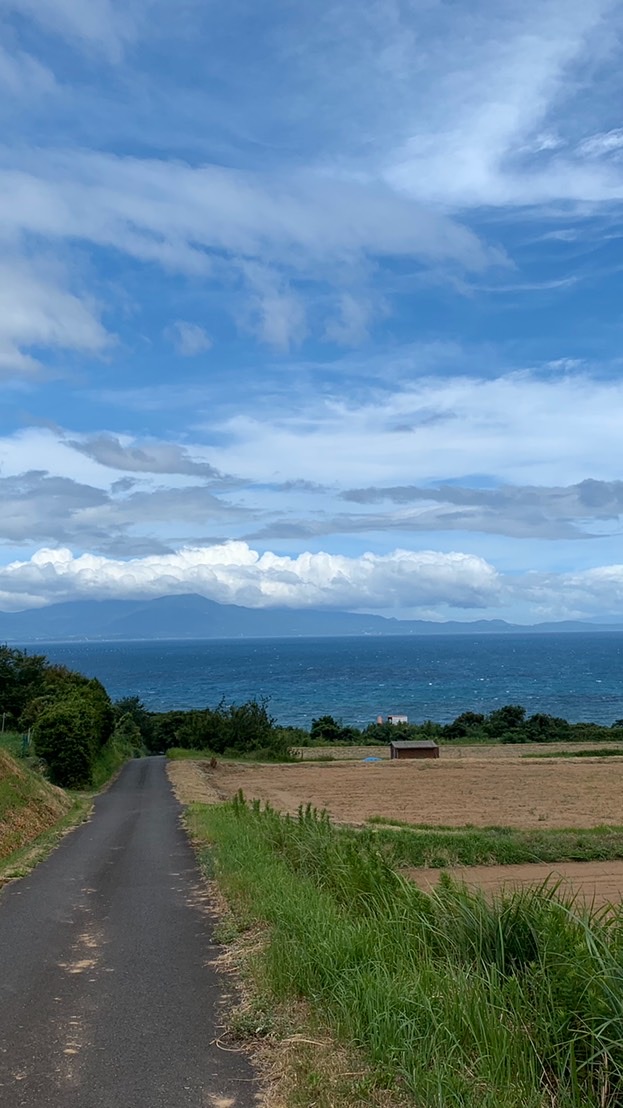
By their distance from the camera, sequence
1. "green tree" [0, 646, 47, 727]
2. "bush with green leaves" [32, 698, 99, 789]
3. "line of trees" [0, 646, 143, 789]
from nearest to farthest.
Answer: "bush with green leaves" [32, 698, 99, 789]
"line of trees" [0, 646, 143, 789]
"green tree" [0, 646, 47, 727]

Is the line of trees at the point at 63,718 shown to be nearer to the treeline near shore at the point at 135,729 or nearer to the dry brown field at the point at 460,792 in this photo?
the treeline near shore at the point at 135,729

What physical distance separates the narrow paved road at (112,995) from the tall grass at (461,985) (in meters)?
0.74

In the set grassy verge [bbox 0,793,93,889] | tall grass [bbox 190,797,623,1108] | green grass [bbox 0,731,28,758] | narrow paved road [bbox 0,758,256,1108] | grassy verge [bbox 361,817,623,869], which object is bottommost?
grassy verge [bbox 361,817,623,869]

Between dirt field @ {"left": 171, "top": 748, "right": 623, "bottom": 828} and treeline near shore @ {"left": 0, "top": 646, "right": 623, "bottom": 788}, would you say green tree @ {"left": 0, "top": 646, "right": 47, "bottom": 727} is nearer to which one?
treeline near shore @ {"left": 0, "top": 646, "right": 623, "bottom": 788}

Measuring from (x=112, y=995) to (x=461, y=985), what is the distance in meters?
3.11

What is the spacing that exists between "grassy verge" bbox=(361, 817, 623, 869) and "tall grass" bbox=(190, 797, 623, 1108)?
35.0 ft

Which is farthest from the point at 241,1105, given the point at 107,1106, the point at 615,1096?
the point at 615,1096

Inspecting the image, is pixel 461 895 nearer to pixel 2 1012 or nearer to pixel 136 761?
pixel 2 1012

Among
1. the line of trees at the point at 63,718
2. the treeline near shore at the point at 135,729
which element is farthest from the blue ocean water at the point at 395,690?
the line of trees at the point at 63,718

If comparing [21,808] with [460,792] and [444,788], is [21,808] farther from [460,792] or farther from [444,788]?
[444,788]

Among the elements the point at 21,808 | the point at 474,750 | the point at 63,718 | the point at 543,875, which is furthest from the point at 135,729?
the point at 543,875

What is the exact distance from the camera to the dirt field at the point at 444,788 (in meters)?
29.0

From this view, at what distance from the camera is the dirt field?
29031mm

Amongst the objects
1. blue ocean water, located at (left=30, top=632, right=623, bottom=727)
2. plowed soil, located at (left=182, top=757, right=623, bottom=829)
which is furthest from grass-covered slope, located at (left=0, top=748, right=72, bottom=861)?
blue ocean water, located at (left=30, top=632, right=623, bottom=727)
